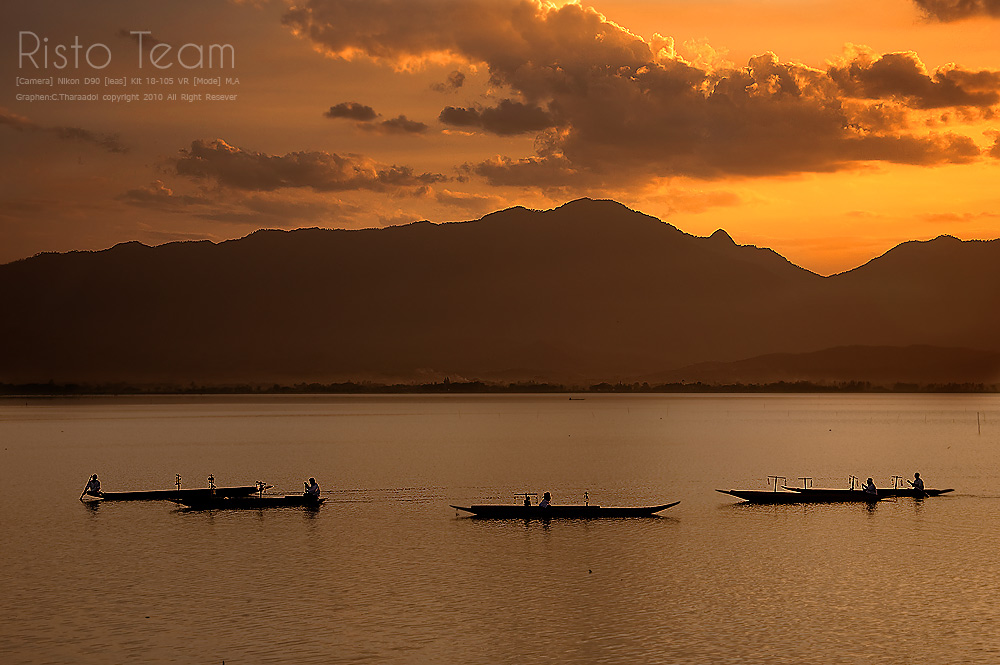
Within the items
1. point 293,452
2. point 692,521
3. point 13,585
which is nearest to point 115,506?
point 13,585

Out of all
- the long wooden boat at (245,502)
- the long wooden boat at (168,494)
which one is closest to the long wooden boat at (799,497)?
the long wooden boat at (245,502)

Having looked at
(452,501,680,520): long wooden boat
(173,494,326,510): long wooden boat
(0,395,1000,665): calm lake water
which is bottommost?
(0,395,1000,665): calm lake water

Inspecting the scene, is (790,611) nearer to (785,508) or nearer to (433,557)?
(433,557)

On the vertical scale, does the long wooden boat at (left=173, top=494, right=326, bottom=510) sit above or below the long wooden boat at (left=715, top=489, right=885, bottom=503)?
above

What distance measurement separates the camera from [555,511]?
234ft

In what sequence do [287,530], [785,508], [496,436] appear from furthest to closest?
[496,436]
[785,508]
[287,530]

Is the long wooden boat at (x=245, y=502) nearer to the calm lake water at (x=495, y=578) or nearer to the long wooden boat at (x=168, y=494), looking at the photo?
the calm lake water at (x=495, y=578)

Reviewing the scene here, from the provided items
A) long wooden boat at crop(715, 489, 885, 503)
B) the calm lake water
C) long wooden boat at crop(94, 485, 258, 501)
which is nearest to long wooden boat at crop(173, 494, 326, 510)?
the calm lake water

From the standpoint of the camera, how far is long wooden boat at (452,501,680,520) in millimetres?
69812

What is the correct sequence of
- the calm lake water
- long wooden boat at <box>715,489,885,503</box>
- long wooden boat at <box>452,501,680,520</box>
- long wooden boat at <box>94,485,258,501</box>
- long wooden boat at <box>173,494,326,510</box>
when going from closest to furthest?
the calm lake water, long wooden boat at <box>452,501,680,520</box>, long wooden boat at <box>173,494,326,510</box>, long wooden boat at <box>715,489,885,503</box>, long wooden boat at <box>94,485,258,501</box>

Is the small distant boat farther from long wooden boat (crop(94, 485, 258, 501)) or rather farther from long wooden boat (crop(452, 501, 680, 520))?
long wooden boat (crop(94, 485, 258, 501))

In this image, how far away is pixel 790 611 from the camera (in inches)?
1761

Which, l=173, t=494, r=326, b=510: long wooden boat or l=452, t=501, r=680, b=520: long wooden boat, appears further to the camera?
l=173, t=494, r=326, b=510: long wooden boat

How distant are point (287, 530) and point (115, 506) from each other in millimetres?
21505
